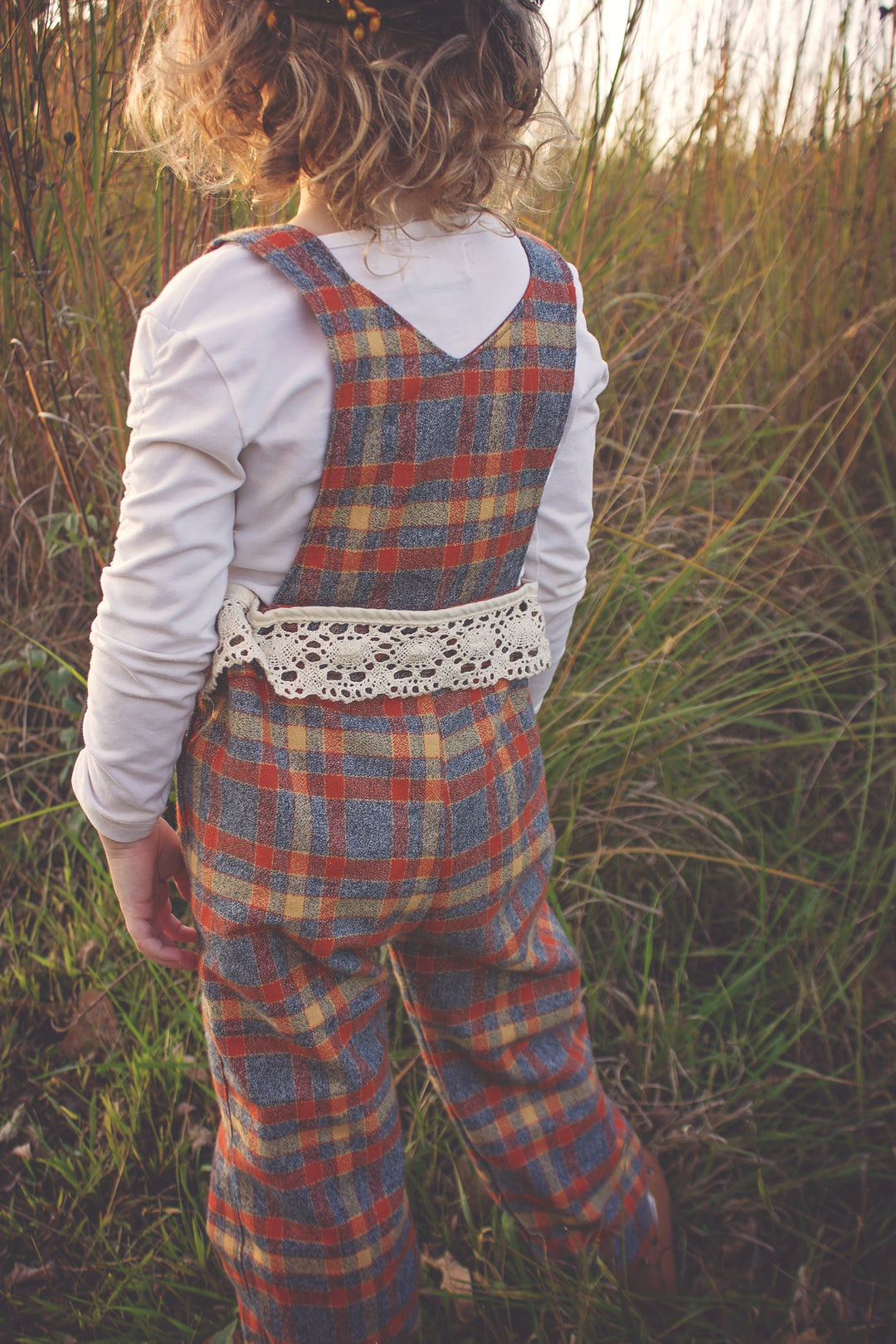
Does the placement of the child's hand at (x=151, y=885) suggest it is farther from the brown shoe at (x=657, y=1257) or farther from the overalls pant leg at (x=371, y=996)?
the brown shoe at (x=657, y=1257)

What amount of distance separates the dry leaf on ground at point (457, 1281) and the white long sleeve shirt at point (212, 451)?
0.82 meters

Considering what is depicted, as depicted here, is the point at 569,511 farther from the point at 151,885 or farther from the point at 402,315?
the point at 151,885

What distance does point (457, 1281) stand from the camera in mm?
1247

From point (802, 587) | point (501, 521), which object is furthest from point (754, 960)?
point (501, 521)

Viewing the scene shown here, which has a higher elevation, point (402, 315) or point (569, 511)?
point (402, 315)

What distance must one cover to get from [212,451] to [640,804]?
1066 mm

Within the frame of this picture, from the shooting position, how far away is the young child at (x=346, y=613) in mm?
783

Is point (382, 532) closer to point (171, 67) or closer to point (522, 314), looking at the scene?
point (522, 314)

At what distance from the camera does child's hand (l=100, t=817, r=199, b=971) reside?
3.18 ft

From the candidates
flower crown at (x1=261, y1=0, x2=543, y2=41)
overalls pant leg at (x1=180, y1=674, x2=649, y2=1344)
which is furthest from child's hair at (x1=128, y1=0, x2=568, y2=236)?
overalls pant leg at (x1=180, y1=674, x2=649, y2=1344)

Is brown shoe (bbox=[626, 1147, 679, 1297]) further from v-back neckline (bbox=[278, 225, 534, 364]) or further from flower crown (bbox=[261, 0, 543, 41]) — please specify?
flower crown (bbox=[261, 0, 543, 41])

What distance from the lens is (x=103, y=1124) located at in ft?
4.57

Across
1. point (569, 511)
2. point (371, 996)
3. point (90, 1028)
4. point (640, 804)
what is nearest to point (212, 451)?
point (569, 511)

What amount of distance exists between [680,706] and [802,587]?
1.93ft
